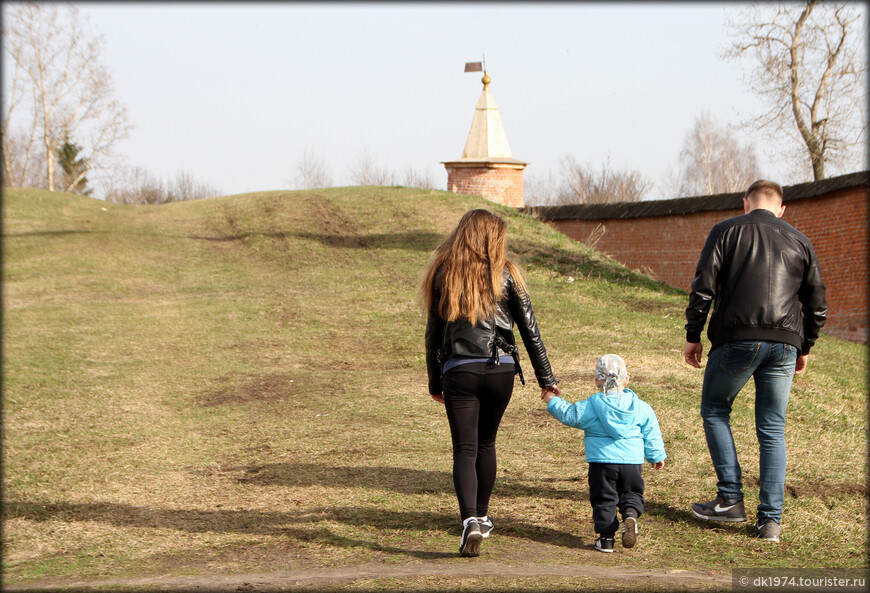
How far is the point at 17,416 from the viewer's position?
849 cm

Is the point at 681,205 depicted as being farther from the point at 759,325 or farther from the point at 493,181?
the point at 759,325

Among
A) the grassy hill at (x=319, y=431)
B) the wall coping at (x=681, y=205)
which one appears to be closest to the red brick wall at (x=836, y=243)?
the wall coping at (x=681, y=205)

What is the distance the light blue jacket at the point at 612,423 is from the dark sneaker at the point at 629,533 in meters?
0.33

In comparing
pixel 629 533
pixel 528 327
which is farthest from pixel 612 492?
pixel 528 327

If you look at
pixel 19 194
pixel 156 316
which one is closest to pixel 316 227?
pixel 156 316

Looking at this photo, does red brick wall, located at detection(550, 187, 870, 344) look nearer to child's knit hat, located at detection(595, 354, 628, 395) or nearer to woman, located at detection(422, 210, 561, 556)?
child's knit hat, located at detection(595, 354, 628, 395)

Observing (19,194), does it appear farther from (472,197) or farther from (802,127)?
(802,127)

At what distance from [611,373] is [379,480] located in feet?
7.66

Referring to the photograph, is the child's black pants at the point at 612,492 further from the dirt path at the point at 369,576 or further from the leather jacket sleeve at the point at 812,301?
the leather jacket sleeve at the point at 812,301

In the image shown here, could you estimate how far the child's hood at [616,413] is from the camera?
447cm

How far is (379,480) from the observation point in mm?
6102

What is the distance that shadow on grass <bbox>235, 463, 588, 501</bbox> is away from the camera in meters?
5.77

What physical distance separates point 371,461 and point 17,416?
4301 millimetres

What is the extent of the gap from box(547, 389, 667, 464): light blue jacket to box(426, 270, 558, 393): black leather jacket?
0.25 meters
